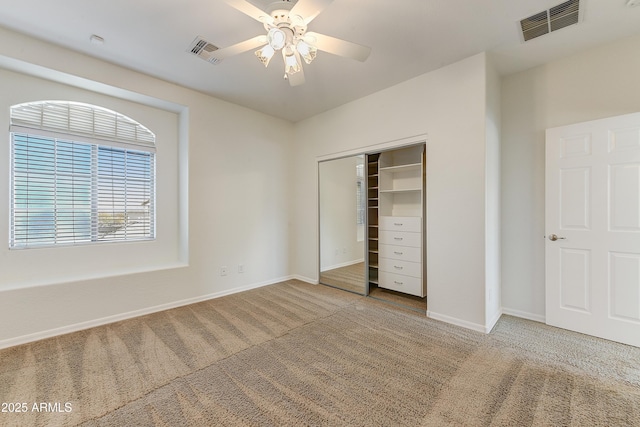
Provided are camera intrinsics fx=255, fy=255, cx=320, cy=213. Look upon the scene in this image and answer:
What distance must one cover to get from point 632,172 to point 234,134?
4482 mm

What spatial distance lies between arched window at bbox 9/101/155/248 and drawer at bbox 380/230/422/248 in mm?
3205

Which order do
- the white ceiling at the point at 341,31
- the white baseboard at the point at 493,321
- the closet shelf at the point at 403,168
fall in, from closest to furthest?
the white ceiling at the point at 341,31
the white baseboard at the point at 493,321
the closet shelf at the point at 403,168

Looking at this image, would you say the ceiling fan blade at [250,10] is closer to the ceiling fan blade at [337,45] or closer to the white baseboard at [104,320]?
the ceiling fan blade at [337,45]

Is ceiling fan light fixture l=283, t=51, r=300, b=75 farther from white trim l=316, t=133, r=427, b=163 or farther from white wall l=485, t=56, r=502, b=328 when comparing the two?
white wall l=485, t=56, r=502, b=328

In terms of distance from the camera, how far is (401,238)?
3529 millimetres

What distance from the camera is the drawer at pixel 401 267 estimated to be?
3.36 m

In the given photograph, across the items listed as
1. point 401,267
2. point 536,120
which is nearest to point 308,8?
point 536,120

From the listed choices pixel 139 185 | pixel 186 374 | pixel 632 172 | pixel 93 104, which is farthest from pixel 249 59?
pixel 632 172

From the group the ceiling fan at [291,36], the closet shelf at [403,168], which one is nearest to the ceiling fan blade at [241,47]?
the ceiling fan at [291,36]

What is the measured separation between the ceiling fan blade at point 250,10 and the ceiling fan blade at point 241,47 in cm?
15

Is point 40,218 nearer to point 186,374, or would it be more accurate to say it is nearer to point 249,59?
point 186,374

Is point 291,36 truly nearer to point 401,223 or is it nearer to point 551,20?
point 551,20

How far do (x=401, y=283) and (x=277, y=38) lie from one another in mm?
3146

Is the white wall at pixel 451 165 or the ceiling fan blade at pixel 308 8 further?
the white wall at pixel 451 165
